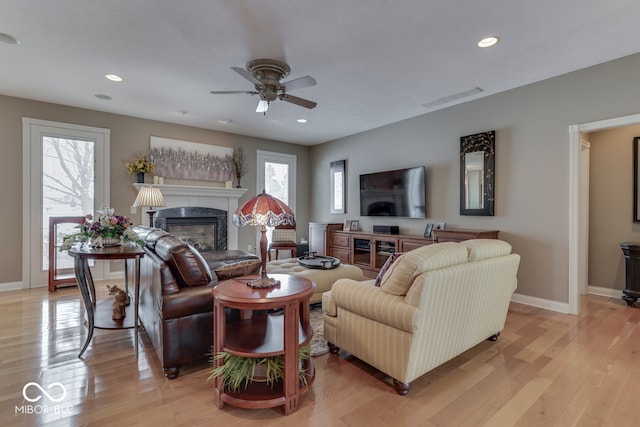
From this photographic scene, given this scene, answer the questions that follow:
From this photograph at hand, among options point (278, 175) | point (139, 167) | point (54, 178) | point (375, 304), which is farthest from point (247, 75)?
point (278, 175)

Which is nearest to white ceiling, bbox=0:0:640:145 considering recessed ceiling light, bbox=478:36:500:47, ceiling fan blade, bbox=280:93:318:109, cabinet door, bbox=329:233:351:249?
recessed ceiling light, bbox=478:36:500:47

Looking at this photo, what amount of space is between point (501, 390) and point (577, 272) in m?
2.26

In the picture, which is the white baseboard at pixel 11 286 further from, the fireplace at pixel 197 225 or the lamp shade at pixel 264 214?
the lamp shade at pixel 264 214

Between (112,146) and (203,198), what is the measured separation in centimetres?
165

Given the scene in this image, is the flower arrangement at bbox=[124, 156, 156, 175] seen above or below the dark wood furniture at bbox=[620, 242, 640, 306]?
above

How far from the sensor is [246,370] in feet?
5.99

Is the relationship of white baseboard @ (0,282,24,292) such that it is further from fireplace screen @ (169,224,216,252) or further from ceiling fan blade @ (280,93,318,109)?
ceiling fan blade @ (280,93,318,109)

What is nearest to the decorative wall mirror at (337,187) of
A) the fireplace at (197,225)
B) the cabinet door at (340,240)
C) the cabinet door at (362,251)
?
the cabinet door at (340,240)

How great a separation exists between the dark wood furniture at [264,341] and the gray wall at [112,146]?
4216 mm

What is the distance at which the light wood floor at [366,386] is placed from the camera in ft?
5.60

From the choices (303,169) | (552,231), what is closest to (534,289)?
(552,231)

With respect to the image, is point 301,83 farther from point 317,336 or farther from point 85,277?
point 85,277

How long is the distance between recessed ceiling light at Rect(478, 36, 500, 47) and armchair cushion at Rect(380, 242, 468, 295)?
201 centimetres

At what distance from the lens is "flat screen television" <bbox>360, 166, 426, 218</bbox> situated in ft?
16.1
